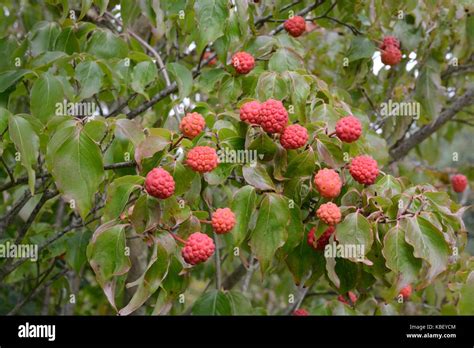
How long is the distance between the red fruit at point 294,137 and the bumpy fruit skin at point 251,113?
3.0 inches

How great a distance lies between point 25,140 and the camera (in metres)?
1.76

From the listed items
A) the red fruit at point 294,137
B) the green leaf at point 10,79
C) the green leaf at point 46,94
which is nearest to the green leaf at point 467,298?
the red fruit at point 294,137

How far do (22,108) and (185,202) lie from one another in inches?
70.7

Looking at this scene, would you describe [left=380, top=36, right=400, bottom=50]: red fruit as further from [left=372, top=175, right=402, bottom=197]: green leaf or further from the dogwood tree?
[left=372, top=175, right=402, bottom=197]: green leaf

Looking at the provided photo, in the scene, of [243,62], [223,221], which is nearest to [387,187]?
[223,221]

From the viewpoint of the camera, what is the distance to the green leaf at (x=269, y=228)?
1.71 meters

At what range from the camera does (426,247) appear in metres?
1.62

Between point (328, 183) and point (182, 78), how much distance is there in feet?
2.31

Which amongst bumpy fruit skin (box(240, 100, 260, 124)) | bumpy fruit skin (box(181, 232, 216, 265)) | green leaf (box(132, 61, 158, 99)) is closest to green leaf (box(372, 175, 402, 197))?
bumpy fruit skin (box(240, 100, 260, 124))

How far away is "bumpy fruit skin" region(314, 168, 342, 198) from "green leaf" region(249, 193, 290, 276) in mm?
98

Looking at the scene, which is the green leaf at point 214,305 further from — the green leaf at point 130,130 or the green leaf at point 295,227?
the green leaf at point 130,130

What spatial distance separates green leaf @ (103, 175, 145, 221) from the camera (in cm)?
164

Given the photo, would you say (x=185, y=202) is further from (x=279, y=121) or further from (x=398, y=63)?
(x=398, y=63)

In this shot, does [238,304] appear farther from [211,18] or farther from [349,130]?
[211,18]
